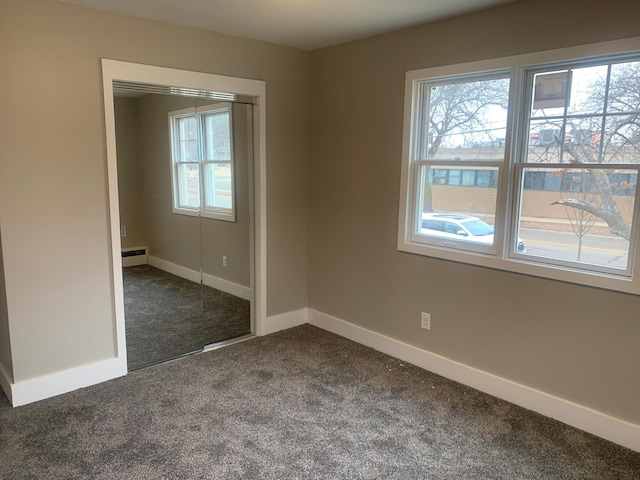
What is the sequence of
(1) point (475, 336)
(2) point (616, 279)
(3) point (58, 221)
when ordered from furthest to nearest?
(1) point (475, 336) → (3) point (58, 221) → (2) point (616, 279)

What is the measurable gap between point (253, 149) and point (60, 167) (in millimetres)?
1446

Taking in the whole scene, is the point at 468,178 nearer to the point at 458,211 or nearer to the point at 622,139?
the point at 458,211

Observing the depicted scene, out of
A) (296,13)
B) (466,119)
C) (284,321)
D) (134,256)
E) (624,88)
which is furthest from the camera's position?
(284,321)

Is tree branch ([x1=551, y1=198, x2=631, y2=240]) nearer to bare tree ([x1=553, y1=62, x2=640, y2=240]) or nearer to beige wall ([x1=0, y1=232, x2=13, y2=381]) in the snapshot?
bare tree ([x1=553, y1=62, x2=640, y2=240])

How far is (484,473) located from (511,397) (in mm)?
771

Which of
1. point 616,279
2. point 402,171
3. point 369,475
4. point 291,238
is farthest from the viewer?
point 291,238

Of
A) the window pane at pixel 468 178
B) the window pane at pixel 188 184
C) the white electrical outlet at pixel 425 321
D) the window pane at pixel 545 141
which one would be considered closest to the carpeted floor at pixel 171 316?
the window pane at pixel 188 184

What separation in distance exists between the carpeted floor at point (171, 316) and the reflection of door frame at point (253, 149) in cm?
16

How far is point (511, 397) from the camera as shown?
280 cm

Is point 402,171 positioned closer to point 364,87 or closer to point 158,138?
point 364,87

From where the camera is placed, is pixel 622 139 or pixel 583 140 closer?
pixel 622 139

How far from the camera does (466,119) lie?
2959 mm

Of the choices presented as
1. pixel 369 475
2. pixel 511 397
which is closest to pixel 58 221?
pixel 369 475

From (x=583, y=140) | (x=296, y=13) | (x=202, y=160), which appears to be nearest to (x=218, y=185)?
(x=202, y=160)
